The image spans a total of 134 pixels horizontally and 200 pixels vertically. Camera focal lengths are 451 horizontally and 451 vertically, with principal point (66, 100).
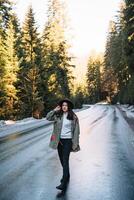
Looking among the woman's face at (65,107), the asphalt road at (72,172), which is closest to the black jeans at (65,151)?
the asphalt road at (72,172)

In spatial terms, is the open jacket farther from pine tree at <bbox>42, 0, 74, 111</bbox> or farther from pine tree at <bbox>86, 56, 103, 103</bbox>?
pine tree at <bbox>86, 56, 103, 103</bbox>

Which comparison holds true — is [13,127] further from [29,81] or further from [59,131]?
[59,131]

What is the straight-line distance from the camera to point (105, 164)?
12.1 m

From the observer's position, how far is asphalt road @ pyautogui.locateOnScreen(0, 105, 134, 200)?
330 inches

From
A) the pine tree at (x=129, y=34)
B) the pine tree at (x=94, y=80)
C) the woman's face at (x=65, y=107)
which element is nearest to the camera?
the woman's face at (x=65, y=107)

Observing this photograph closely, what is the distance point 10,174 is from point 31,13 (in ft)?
137

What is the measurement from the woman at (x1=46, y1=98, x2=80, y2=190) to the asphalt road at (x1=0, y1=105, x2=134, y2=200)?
0.59 metres

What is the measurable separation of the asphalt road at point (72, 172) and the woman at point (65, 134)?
591 mm

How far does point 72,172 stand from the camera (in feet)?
35.7

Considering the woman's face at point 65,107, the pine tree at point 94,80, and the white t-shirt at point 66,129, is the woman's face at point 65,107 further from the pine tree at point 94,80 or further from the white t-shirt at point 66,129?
the pine tree at point 94,80

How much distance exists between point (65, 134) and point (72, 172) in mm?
2167

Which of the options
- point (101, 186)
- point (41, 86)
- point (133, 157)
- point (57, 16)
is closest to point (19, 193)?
point (101, 186)

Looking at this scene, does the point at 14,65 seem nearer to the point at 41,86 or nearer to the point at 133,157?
the point at 41,86

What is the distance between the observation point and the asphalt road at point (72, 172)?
8.39 m
